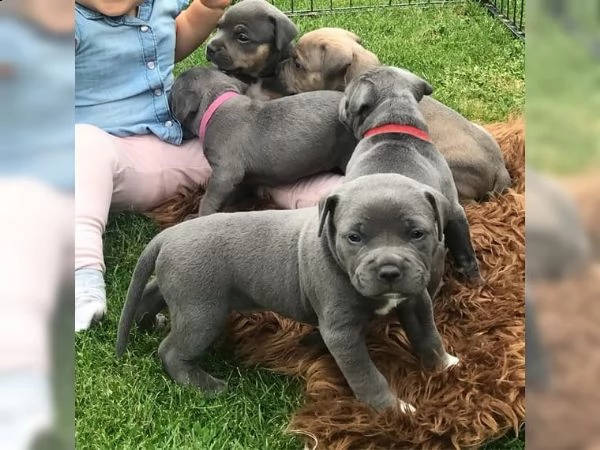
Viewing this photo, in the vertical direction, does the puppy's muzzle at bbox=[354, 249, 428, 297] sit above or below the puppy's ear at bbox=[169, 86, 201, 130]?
above

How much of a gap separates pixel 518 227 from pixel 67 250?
7.58 feet

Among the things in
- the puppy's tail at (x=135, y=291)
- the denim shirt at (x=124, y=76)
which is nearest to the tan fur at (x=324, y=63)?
the denim shirt at (x=124, y=76)

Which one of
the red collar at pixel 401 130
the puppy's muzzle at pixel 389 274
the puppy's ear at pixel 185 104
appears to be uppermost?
the puppy's muzzle at pixel 389 274

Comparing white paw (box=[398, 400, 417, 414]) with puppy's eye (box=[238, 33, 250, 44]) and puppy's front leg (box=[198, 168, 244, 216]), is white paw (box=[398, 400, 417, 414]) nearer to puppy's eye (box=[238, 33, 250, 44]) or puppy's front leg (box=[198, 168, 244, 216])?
puppy's front leg (box=[198, 168, 244, 216])

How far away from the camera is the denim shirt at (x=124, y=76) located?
10.4 feet

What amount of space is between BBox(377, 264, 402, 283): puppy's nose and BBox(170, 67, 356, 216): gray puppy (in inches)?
48.6

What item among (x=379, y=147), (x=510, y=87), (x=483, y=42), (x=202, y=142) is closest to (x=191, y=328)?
(x=379, y=147)

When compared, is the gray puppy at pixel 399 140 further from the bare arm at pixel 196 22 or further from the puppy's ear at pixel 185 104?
the bare arm at pixel 196 22

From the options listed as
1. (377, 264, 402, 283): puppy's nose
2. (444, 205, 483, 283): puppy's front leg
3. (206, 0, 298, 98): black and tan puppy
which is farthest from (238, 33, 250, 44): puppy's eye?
(377, 264, 402, 283): puppy's nose

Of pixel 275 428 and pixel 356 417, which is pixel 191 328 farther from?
pixel 356 417

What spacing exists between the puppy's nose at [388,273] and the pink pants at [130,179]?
1003mm

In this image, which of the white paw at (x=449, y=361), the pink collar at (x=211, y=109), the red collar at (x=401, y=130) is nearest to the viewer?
the white paw at (x=449, y=361)

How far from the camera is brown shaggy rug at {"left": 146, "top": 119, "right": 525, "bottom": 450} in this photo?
188cm

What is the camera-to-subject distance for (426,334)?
2125 millimetres
